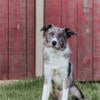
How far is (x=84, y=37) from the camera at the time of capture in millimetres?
9078

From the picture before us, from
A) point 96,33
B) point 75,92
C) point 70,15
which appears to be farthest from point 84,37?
point 75,92

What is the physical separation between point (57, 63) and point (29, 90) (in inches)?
80.2

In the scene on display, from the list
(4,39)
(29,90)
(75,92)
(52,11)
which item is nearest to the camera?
(75,92)

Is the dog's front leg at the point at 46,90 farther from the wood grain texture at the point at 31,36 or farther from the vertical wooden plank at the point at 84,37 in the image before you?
the vertical wooden plank at the point at 84,37

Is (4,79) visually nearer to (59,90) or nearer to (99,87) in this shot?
(99,87)

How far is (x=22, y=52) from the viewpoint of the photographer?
351 inches

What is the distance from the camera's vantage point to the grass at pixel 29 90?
771 cm

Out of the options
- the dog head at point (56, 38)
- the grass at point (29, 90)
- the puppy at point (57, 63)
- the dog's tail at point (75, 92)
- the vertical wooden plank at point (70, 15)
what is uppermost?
the vertical wooden plank at point (70, 15)

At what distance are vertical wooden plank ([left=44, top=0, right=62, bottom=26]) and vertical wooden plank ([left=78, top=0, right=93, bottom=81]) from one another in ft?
1.14

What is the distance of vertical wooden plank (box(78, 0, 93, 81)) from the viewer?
9.04m

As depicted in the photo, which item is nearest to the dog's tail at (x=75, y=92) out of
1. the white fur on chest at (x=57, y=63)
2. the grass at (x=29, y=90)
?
the white fur on chest at (x=57, y=63)

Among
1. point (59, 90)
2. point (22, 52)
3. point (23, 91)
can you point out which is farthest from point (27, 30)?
point (59, 90)

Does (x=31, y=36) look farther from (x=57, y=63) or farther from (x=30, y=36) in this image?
(x=57, y=63)

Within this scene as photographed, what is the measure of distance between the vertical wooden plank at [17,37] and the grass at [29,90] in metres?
0.30
